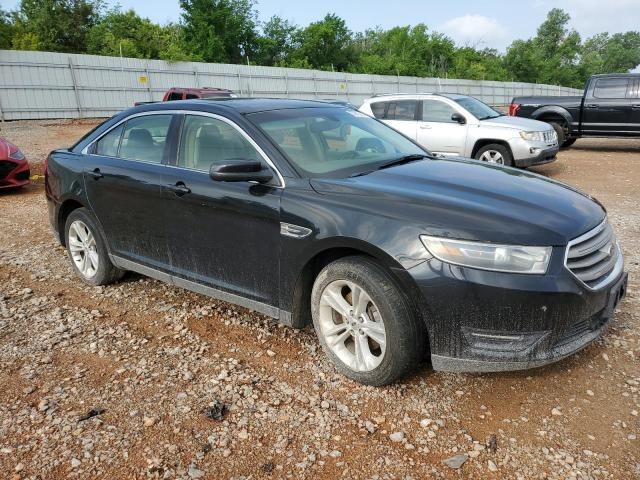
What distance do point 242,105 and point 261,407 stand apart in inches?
83.4

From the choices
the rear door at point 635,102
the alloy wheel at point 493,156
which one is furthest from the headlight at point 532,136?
→ the rear door at point 635,102

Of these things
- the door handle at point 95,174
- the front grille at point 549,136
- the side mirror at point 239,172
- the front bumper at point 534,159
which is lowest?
the front bumper at point 534,159

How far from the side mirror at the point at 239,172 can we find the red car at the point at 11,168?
7176mm

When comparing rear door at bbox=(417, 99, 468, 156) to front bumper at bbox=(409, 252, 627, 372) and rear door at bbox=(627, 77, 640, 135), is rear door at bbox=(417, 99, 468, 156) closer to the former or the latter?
rear door at bbox=(627, 77, 640, 135)

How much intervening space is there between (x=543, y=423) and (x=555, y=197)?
50.6 inches

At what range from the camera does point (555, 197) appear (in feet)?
10.4

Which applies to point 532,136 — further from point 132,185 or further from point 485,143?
point 132,185

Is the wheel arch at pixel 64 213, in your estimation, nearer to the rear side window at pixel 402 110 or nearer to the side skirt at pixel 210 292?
the side skirt at pixel 210 292

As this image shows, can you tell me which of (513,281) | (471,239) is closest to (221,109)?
(471,239)

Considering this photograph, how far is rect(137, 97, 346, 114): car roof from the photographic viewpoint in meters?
3.81

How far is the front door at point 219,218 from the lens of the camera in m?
3.35

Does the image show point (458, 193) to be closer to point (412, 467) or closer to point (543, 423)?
point (543, 423)

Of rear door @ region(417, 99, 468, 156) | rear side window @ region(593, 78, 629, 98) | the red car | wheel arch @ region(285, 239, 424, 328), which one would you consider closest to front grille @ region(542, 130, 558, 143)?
rear door @ region(417, 99, 468, 156)

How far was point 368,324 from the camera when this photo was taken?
9.89 ft
